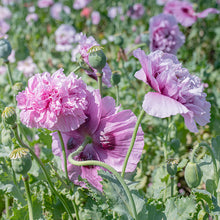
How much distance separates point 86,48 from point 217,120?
3.48ft

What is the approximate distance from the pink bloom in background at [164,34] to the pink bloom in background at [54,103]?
1.23m

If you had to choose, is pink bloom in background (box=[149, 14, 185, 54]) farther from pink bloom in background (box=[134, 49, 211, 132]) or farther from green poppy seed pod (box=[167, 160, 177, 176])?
pink bloom in background (box=[134, 49, 211, 132])

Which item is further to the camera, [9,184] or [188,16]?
[188,16]

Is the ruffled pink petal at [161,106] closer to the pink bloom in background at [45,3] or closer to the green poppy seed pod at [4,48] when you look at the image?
the green poppy seed pod at [4,48]

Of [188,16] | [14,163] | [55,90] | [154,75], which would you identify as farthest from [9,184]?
[188,16]

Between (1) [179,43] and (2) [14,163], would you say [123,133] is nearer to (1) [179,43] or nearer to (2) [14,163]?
(2) [14,163]

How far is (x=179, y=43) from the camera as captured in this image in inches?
91.4

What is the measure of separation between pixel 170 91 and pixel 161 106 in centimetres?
8

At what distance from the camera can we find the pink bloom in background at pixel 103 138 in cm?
114

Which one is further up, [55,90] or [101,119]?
[55,90]

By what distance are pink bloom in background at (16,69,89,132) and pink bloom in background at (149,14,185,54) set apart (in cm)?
123

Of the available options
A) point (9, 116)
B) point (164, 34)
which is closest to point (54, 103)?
point (9, 116)

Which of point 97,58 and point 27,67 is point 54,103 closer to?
point 97,58

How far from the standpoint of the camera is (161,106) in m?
0.90
